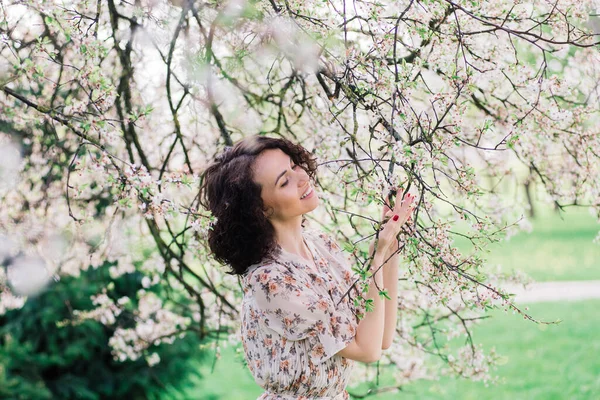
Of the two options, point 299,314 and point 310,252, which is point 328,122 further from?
point 299,314

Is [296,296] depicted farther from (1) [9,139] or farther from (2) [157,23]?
(1) [9,139]

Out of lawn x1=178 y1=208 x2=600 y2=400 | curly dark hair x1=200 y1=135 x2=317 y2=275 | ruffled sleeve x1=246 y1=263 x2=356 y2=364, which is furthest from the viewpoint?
lawn x1=178 y1=208 x2=600 y2=400

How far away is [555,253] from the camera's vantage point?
14.4m

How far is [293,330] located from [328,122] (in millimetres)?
1015

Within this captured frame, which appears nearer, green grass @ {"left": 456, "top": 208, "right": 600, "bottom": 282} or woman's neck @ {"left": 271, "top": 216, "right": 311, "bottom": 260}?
woman's neck @ {"left": 271, "top": 216, "right": 311, "bottom": 260}

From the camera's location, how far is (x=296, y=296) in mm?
1917

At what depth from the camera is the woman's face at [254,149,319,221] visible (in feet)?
6.61

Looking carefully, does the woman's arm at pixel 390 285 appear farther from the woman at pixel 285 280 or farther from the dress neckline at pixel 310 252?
the dress neckline at pixel 310 252

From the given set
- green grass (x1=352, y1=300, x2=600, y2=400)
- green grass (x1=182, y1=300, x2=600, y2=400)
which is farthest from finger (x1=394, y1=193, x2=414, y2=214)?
green grass (x1=182, y1=300, x2=600, y2=400)

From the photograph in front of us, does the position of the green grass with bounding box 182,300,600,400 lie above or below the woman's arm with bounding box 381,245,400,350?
above

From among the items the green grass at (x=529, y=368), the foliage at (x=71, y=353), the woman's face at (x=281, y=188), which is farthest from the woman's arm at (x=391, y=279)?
the green grass at (x=529, y=368)

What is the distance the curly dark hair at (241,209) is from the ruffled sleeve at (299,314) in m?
0.08

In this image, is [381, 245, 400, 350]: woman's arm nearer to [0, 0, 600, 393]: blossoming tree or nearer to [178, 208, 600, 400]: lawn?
[0, 0, 600, 393]: blossoming tree

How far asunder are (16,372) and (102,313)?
1203 mm
